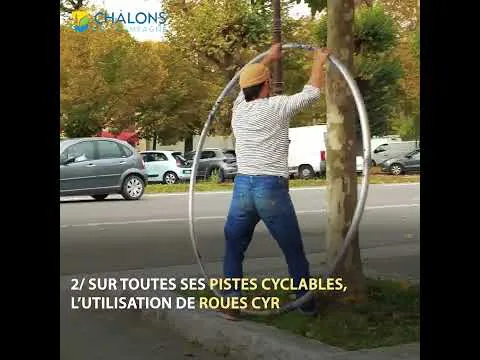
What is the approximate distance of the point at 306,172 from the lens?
1848 centimetres

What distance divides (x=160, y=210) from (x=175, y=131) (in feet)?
34.2

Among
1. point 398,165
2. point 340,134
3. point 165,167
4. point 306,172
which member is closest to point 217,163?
point 306,172

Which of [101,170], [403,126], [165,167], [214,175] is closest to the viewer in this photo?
[101,170]

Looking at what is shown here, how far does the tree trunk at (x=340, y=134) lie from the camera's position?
5.48 meters

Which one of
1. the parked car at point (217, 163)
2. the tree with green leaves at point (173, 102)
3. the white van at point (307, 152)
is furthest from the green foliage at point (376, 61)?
the tree with green leaves at point (173, 102)

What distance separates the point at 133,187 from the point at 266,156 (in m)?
13.0

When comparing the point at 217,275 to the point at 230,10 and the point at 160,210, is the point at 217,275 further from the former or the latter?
the point at 160,210

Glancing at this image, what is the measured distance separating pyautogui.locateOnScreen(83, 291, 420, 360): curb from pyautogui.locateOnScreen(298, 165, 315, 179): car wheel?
1217 cm

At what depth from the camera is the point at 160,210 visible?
15.0 meters

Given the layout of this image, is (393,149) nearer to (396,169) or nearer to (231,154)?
(396,169)

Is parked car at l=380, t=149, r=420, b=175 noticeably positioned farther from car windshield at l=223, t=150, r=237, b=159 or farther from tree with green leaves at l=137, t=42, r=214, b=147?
car windshield at l=223, t=150, r=237, b=159

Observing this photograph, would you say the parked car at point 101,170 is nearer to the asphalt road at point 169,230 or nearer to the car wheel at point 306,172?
the asphalt road at point 169,230

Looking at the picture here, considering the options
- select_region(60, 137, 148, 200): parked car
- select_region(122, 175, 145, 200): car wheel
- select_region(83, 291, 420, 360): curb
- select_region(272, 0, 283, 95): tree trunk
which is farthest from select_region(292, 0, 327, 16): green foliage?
select_region(122, 175, 145, 200): car wheel
